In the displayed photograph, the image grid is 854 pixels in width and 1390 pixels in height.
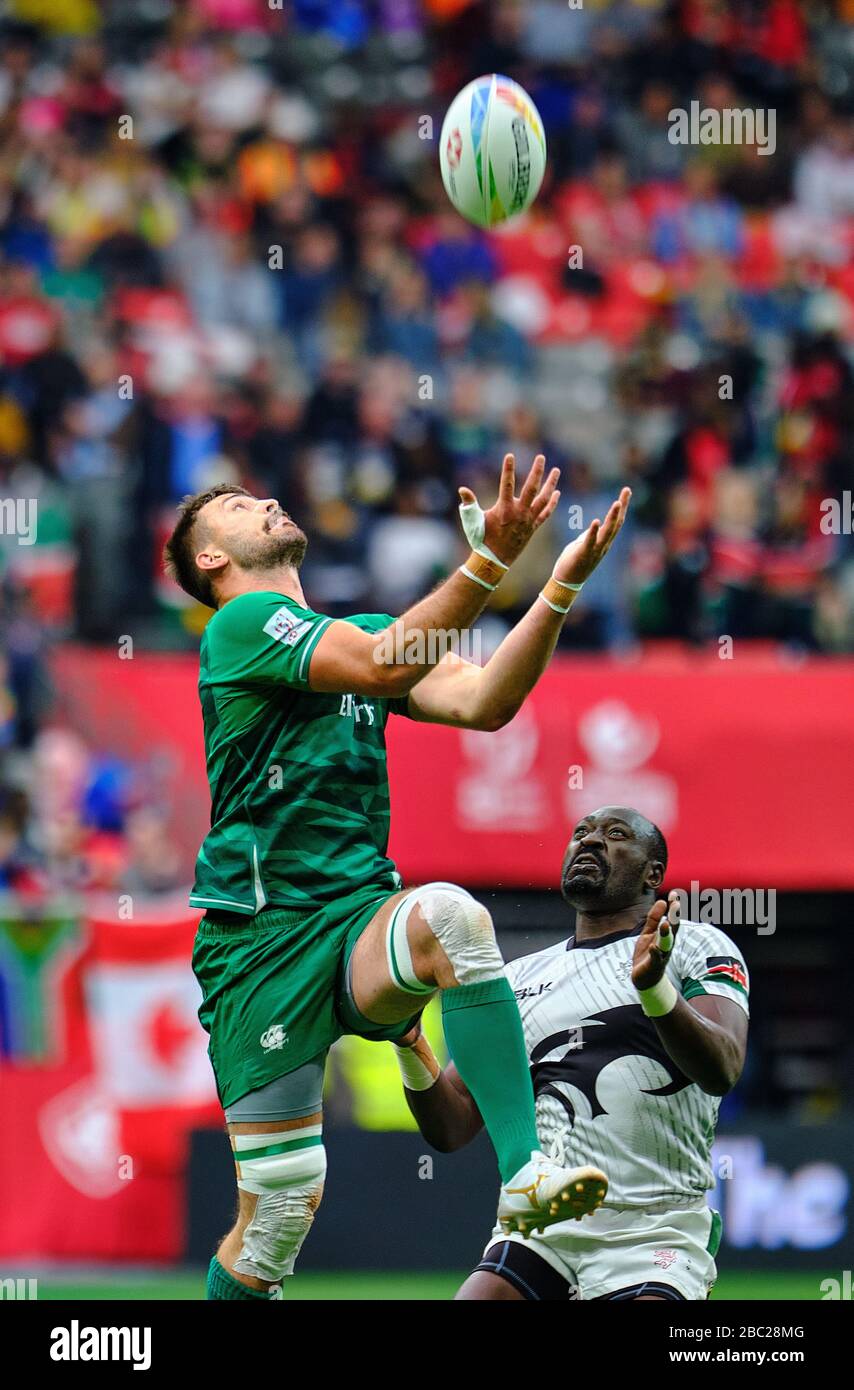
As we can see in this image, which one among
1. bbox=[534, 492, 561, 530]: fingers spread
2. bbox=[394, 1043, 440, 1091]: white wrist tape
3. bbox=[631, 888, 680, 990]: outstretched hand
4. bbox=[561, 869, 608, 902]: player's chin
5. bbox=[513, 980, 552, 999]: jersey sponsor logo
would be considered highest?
bbox=[534, 492, 561, 530]: fingers spread

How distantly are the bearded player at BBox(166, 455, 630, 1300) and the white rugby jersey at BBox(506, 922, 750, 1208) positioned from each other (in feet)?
1.82

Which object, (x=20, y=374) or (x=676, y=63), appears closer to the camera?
(x=20, y=374)

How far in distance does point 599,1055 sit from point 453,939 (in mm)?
849

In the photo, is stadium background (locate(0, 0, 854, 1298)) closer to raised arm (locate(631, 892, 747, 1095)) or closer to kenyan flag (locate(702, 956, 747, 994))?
kenyan flag (locate(702, 956, 747, 994))

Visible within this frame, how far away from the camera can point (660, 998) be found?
16.1 ft

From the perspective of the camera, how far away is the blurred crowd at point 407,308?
11094 millimetres

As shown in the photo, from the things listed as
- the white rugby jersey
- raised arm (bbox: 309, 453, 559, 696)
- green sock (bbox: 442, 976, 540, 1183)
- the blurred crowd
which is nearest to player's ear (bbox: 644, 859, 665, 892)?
the white rugby jersey

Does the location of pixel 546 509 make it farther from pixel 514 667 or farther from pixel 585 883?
pixel 585 883

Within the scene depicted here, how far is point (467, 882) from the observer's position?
32.3ft

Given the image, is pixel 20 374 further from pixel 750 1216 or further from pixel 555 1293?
pixel 555 1293

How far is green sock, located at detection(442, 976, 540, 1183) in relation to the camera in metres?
4.82

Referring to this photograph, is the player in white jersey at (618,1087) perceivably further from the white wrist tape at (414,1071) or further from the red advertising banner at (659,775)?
the red advertising banner at (659,775)
